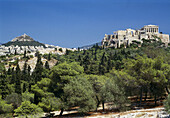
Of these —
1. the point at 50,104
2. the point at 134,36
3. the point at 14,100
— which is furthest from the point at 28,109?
the point at 134,36

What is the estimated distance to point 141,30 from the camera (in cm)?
15538

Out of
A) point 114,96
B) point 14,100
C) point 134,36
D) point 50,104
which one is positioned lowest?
point 14,100

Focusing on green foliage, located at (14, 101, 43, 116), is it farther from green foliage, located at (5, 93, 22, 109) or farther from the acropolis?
the acropolis

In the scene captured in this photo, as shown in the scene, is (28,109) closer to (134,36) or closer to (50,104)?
(50,104)

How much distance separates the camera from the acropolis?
143500 mm

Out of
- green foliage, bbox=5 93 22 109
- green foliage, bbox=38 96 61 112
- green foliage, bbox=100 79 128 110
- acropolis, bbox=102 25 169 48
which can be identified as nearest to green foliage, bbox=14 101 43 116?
green foliage, bbox=38 96 61 112

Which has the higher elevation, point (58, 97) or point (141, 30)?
point (141, 30)

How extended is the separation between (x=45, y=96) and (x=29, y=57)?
104m

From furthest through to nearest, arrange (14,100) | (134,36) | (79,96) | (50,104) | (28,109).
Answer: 1. (134,36)
2. (14,100)
3. (50,104)
4. (28,109)
5. (79,96)

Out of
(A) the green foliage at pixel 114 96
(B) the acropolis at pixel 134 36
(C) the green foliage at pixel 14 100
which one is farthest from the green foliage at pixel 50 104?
(B) the acropolis at pixel 134 36

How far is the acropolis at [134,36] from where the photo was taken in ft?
471

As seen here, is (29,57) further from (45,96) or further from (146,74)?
(146,74)

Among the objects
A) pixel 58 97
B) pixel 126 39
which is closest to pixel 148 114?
pixel 58 97

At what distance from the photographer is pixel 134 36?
5773 inches
